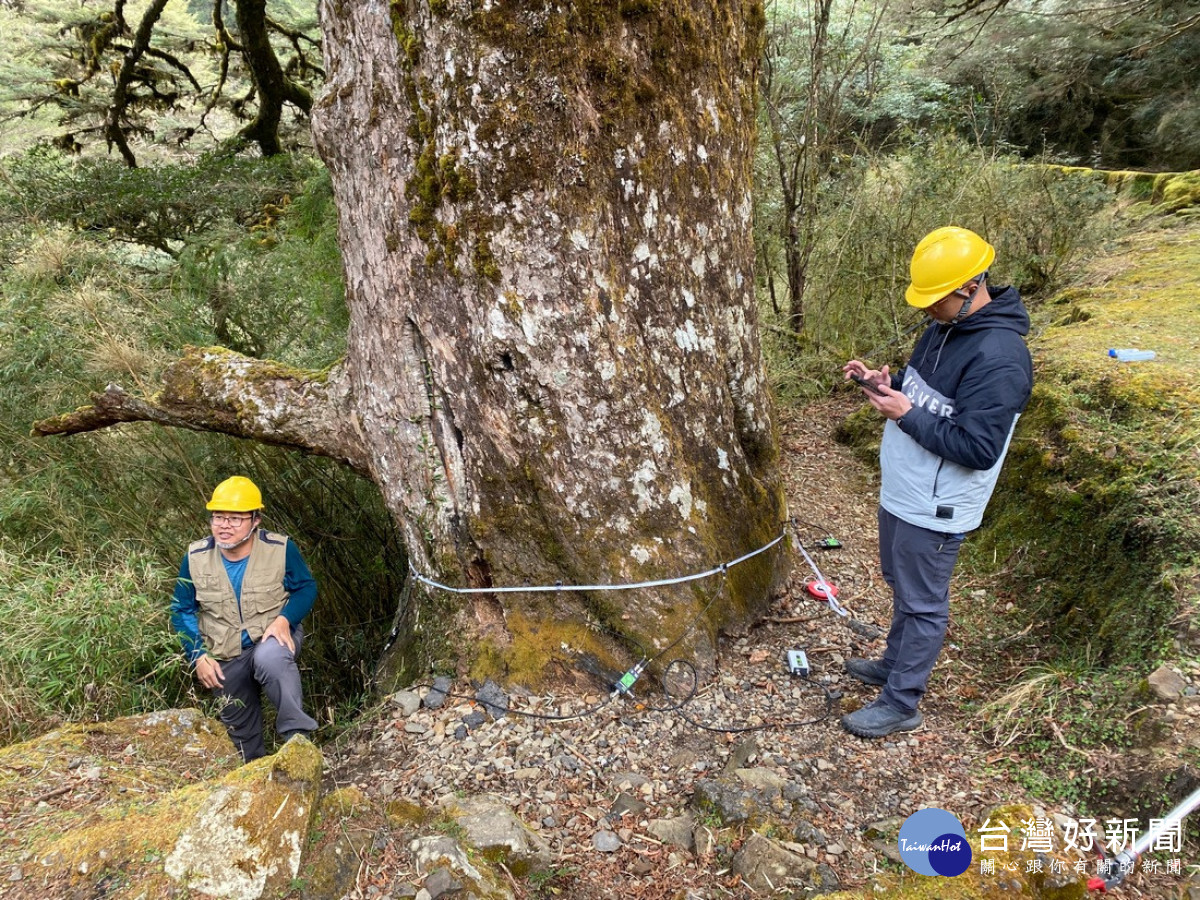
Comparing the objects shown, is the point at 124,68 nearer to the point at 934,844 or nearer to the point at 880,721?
the point at 880,721

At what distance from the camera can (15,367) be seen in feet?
13.3

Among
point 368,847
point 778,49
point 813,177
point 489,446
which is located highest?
point 778,49

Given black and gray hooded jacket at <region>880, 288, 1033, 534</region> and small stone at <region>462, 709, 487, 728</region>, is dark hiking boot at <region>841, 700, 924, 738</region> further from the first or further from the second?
small stone at <region>462, 709, 487, 728</region>

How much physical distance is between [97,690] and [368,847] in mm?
1813

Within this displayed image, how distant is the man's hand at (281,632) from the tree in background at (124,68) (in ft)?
20.7

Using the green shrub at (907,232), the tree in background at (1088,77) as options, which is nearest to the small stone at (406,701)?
the green shrub at (907,232)

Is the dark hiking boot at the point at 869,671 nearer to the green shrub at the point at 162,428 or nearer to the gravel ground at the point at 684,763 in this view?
the gravel ground at the point at 684,763

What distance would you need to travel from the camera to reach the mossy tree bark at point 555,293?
7.86 ft

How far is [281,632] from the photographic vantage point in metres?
3.28

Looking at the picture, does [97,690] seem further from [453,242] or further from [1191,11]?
[1191,11]

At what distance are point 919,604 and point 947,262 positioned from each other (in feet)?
4.20

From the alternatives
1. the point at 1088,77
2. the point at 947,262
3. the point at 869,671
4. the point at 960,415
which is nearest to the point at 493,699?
the point at 869,671

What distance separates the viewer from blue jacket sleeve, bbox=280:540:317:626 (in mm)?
3373

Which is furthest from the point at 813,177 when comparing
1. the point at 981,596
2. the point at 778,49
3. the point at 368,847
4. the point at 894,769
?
the point at 368,847
